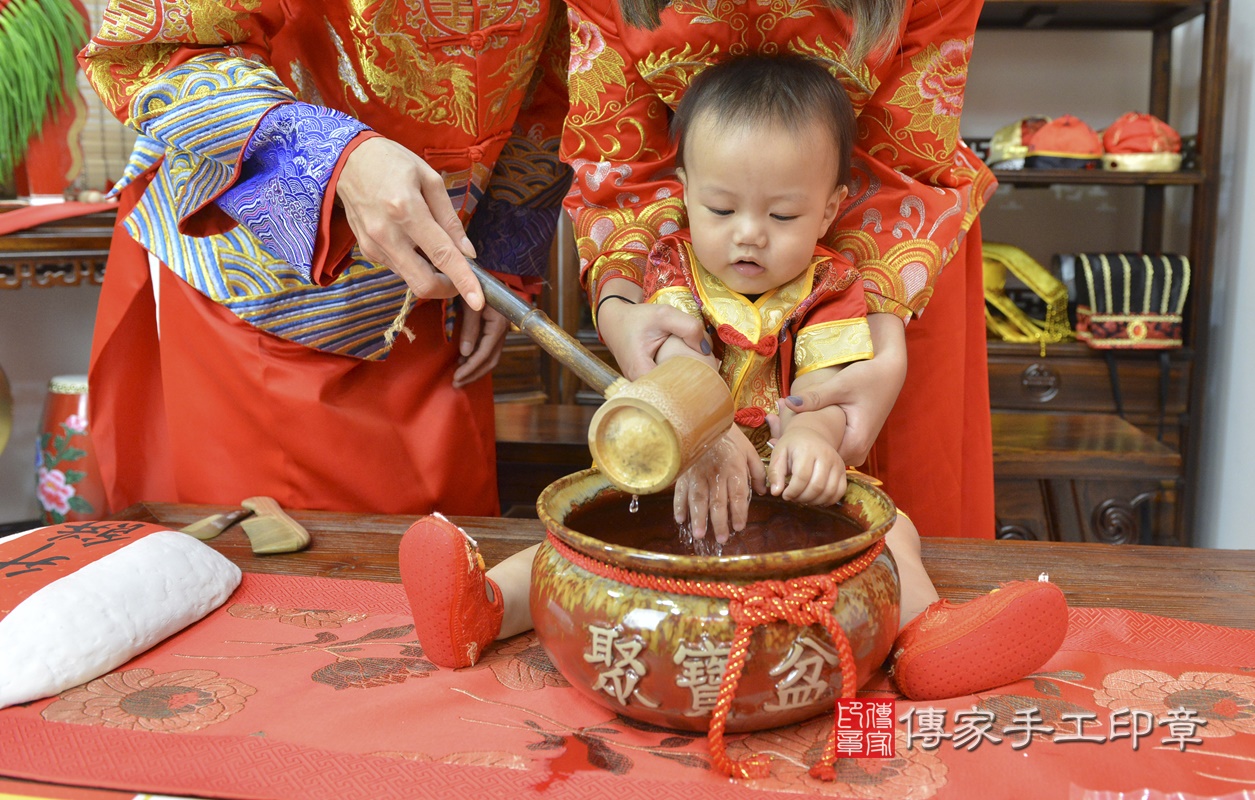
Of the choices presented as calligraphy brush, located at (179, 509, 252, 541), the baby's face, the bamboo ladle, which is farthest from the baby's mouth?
calligraphy brush, located at (179, 509, 252, 541)

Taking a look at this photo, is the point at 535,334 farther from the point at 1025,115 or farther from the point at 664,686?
the point at 1025,115

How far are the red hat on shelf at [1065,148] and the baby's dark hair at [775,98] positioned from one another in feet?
6.40

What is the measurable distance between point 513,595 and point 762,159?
0.53 meters

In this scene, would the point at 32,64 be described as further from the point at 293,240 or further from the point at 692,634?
the point at 692,634

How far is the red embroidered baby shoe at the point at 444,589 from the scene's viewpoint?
880 mm

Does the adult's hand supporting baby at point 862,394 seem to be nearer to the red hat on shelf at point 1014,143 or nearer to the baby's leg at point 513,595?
the baby's leg at point 513,595

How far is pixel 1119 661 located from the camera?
2.97 feet

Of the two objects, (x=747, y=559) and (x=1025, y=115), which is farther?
(x=1025, y=115)

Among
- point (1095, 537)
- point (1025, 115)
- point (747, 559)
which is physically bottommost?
point (1095, 537)

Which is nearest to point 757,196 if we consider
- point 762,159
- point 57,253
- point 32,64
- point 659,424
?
point 762,159

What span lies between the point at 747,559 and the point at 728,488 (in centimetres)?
19

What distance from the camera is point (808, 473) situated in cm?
93

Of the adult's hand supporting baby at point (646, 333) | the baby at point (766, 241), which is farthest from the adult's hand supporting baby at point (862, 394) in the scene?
the adult's hand supporting baby at point (646, 333)

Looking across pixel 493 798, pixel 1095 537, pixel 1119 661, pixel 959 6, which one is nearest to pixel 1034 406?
pixel 1095 537
